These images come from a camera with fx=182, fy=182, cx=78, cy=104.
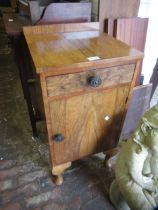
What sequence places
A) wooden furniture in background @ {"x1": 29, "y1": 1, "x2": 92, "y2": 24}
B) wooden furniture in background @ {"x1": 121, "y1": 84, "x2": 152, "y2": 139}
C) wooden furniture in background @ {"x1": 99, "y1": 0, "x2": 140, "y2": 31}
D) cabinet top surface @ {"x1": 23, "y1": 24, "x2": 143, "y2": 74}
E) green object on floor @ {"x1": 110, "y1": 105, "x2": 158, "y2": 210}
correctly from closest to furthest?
1. cabinet top surface @ {"x1": 23, "y1": 24, "x2": 143, "y2": 74}
2. green object on floor @ {"x1": 110, "y1": 105, "x2": 158, "y2": 210}
3. wooden furniture in background @ {"x1": 29, "y1": 1, "x2": 92, "y2": 24}
4. wooden furniture in background @ {"x1": 99, "y1": 0, "x2": 140, "y2": 31}
5. wooden furniture in background @ {"x1": 121, "y1": 84, "x2": 152, "y2": 139}

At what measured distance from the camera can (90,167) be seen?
4.34 ft

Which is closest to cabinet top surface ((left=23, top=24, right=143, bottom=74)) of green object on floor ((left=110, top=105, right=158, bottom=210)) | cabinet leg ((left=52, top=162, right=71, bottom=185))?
green object on floor ((left=110, top=105, right=158, bottom=210))

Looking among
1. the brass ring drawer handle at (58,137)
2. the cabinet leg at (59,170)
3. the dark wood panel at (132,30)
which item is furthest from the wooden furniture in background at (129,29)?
the cabinet leg at (59,170)

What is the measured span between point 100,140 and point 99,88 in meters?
0.37

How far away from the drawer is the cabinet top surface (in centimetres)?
4

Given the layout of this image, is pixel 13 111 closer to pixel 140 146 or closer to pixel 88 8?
pixel 88 8

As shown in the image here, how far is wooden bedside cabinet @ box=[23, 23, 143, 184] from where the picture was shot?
733 millimetres

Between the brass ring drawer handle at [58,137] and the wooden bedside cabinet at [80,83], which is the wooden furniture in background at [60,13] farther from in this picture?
the brass ring drawer handle at [58,137]

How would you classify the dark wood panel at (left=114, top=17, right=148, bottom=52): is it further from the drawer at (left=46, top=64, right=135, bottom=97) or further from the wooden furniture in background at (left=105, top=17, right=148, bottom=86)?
the drawer at (left=46, top=64, right=135, bottom=97)

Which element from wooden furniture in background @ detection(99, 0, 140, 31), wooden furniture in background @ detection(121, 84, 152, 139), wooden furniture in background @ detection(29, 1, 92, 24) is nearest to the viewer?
wooden furniture in background @ detection(29, 1, 92, 24)

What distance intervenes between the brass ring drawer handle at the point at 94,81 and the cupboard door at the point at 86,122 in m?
0.06

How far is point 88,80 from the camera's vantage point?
0.78 meters

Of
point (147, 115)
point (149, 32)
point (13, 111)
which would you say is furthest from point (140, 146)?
point (13, 111)

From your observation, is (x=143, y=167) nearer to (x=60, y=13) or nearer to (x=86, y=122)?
(x=86, y=122)
